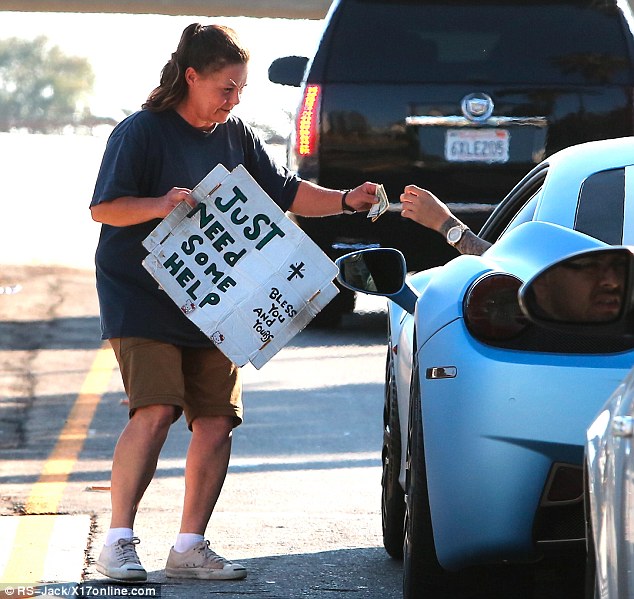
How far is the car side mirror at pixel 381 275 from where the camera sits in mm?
5371

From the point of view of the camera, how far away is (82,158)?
38719 mm

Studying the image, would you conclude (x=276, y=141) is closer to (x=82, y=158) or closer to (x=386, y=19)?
(x=82, y=158)

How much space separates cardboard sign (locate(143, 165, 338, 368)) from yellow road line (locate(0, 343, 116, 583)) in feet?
3.16

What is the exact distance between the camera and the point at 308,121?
37.7ft

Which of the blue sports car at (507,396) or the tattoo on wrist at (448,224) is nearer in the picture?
the blue sports car at (507,396)

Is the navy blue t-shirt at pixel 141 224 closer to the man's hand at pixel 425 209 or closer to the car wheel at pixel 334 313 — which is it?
the man's hand at pixel 425 209

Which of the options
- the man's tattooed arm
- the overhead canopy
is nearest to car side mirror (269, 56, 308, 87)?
the man's tattooed arm

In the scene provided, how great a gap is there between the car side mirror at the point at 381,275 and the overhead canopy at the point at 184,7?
138 feet

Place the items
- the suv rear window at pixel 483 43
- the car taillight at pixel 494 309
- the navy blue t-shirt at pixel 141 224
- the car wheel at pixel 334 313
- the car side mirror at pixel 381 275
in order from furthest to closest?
1. the car wheel at pixel 334 313
2. the suv rear window at pixel 483 43
3. the navy blue t-shirt at pixel 141 224
4. the car side mirror at pixel 381 275
5. the car taillight at pixel 494 309

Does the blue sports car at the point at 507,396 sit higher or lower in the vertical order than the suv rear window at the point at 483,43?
lower

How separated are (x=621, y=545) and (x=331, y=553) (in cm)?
319

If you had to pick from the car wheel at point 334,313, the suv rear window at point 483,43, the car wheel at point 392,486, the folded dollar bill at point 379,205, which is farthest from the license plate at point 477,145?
the car wheel at point 392,486

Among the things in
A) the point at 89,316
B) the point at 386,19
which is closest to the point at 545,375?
the point at 386,19

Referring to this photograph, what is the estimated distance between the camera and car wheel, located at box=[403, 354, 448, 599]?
4656mm
